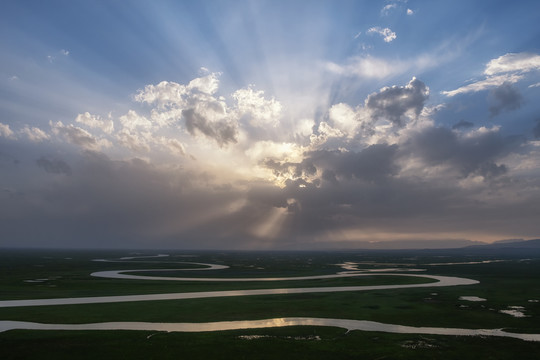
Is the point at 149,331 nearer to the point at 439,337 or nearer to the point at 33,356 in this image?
the point at 33,356

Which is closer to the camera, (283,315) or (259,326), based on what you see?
(259,326)

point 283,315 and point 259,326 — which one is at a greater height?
point 283,315

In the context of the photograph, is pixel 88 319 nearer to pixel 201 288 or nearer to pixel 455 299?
pixel 201 288

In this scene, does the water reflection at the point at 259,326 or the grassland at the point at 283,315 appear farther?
the water reflection at the point at 259,326

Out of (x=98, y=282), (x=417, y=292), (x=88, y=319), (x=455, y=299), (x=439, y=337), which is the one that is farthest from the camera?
(x=98, y=282)

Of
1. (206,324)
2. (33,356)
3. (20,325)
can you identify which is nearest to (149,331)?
(206,324)

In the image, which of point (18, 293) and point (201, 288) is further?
point (201, 288)

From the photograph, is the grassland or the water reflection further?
the water reflection

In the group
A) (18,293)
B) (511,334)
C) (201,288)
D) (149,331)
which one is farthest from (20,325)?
(511,334)

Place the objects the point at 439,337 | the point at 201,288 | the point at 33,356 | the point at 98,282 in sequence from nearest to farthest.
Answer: the point at 33,356
the point at 439,337
the point at 201,288
the point at 98,282
